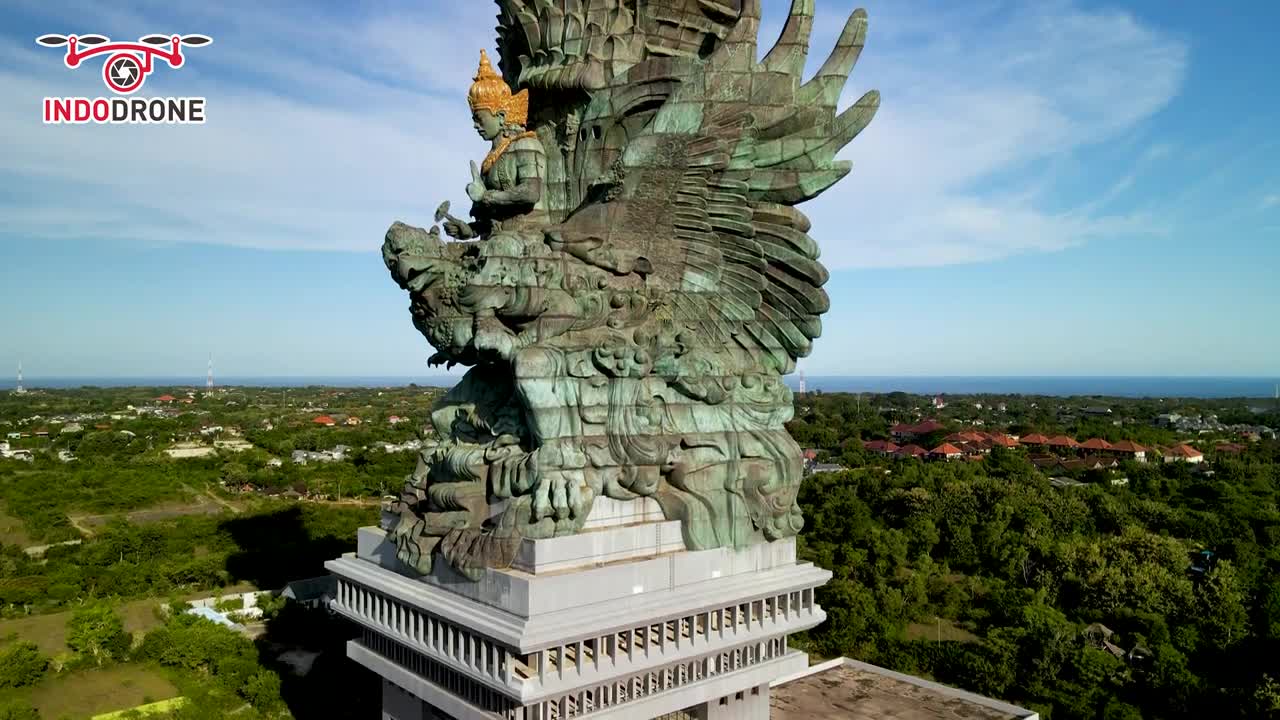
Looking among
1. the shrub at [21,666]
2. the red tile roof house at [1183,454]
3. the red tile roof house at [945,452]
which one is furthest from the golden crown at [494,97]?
the red tile roof house at [1183,454]

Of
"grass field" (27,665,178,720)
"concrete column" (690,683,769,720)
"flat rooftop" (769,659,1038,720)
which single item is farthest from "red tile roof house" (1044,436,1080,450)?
"grass field" (27,665,178,720)

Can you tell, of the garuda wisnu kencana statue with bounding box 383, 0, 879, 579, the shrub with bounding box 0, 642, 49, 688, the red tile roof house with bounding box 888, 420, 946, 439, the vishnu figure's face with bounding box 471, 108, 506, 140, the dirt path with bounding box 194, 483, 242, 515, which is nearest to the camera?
the garuda wisnu kencana statue with bounding box 383, 0, 879, 579

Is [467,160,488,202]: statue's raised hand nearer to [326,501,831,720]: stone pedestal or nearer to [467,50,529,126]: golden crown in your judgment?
[467,50,529,126]: golden crown

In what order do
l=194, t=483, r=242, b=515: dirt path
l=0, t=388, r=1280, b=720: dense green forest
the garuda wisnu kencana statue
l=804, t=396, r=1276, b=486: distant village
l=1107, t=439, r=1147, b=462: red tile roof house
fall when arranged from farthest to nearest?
l=1107, t=439, r=1147, b=462: red tile roof house, l=804, t=396, r=1276, b=486: distant village, l=194, t=483, r=242, b=515: dirt path, l=0, t=388, r=1280, b=720: dense green forest, the garuda wisnu kencana statue

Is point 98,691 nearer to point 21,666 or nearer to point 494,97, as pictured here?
point 21,666

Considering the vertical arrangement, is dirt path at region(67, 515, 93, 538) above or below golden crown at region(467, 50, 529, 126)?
below

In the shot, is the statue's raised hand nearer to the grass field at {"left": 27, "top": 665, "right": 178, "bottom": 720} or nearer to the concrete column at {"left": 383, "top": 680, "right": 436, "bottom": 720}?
the concrete column at {"left": 383, "top": 680, "right": 436, "bottom": 720}

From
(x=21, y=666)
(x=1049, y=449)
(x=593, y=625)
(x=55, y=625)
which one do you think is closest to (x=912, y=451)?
(x=1049, y=449)

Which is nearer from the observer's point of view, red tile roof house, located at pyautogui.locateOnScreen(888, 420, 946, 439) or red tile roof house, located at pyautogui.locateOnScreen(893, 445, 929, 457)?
red tile roof house, located at pyautogui.locateOnScreen(893, 445, 929, 457)

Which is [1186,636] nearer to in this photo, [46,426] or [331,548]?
[331,548]

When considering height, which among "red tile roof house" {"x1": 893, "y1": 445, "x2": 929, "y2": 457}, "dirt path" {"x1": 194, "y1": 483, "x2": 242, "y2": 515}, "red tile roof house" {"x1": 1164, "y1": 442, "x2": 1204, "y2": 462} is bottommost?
"dirt path" {"x1": 194, "y1": 483, "x2": 242, "y2": 515}
